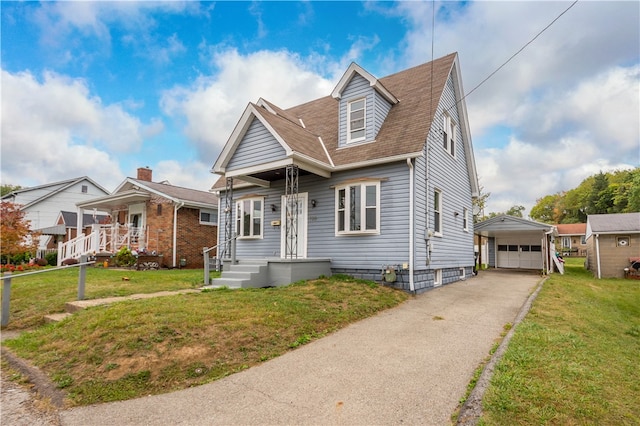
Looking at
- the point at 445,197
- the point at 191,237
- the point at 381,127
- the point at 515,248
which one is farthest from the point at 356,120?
the point at 515,248

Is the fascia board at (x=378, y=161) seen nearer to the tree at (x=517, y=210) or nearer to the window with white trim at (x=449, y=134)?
the window with white trim at (x=449, y=134)

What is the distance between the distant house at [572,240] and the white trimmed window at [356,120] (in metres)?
47.7

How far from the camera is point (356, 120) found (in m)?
12.0

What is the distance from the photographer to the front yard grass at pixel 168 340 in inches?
165

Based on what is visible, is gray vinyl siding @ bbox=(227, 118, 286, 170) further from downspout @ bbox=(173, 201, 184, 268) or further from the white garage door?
the white garage door

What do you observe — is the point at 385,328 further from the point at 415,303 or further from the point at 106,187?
the point at 106,187

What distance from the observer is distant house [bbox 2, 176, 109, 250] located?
33.4 m

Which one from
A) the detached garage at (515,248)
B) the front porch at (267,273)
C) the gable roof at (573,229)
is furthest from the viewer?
the gable roof at (573,229)

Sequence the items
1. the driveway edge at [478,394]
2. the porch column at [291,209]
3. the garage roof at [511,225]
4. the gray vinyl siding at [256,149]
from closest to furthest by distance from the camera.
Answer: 1. the driveway edge at [478,394]
2. the porch column at [291,209]
3. the gray vinyl siding at [256,149]
4. the garage roof at [511,225]

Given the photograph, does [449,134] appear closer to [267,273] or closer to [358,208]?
[358,208]

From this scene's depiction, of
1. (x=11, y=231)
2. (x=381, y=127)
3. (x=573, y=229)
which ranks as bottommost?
(x=11, y=231)

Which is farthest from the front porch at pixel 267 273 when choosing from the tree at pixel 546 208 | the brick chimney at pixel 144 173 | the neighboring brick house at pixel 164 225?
the tree at pixel 546 208

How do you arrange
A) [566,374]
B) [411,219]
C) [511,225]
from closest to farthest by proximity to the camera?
[566,374]
[411,219]
[511,225]

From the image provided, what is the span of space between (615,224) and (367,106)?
60.4 feet
